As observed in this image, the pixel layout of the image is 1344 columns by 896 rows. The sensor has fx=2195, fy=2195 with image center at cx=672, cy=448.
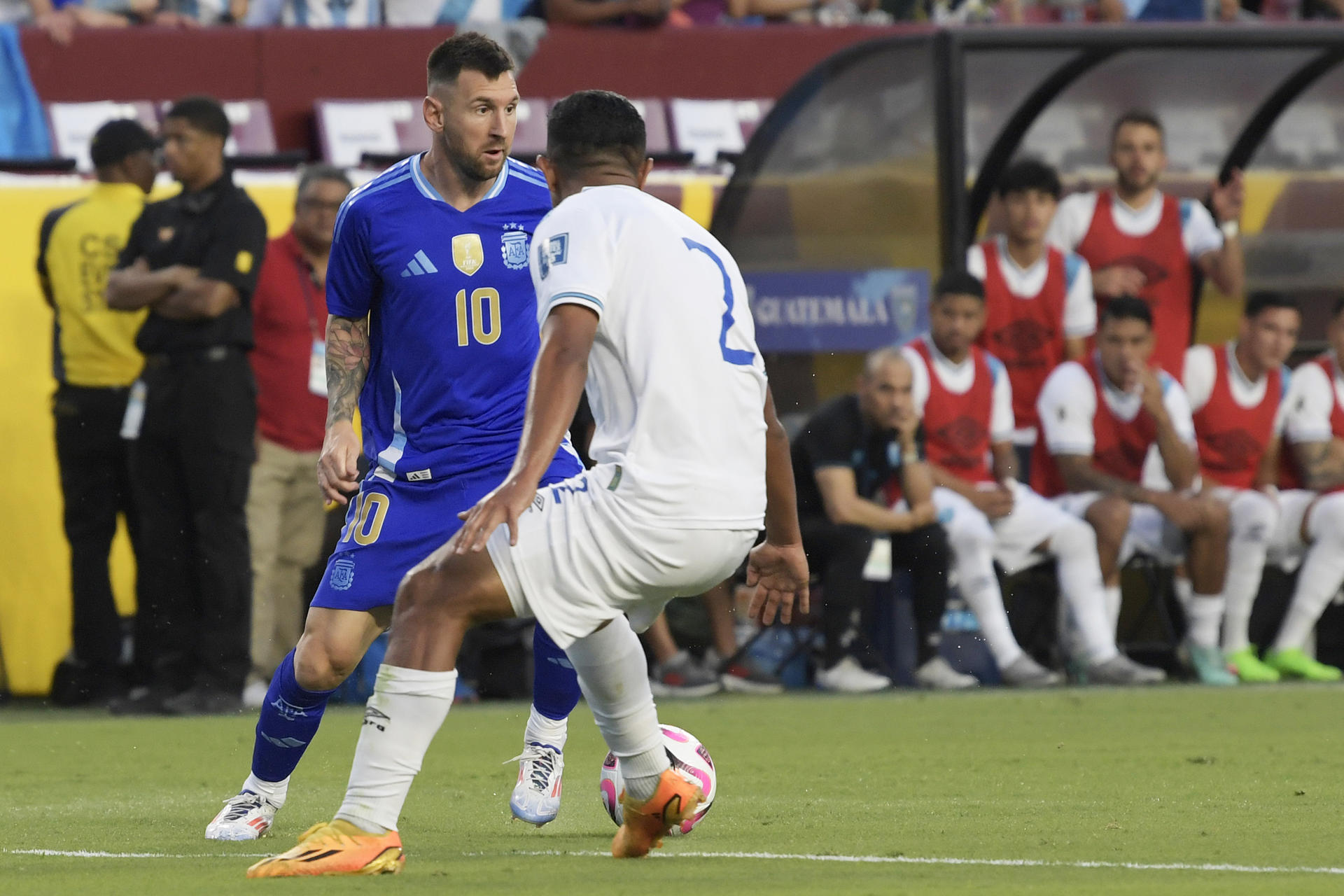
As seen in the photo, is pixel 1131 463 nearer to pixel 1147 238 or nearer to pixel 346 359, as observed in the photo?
pixel 1147 238

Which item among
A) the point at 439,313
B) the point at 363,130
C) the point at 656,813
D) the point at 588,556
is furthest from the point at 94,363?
the point at 588,556

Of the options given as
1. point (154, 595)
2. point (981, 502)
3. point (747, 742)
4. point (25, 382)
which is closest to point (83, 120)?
point (25, 382)

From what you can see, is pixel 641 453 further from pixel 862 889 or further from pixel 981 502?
pixel 981 502

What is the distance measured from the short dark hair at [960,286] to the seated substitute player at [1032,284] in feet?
1.34

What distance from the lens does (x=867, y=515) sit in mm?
10672

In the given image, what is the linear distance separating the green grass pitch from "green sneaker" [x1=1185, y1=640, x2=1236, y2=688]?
0.71 metres

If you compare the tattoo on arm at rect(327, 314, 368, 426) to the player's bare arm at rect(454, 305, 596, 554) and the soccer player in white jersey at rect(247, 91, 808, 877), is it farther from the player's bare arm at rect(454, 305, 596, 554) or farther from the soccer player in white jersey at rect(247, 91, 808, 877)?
the player's bare arm at rect(454, 305, 596, 554)

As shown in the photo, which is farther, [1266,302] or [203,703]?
[1266,302]

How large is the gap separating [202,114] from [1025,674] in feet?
15.5

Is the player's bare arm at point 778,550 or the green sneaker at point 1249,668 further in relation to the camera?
the green sneaker at point 1249,668

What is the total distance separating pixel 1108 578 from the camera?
11141mm

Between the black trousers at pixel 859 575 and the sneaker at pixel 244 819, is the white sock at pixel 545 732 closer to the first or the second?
the sneaker at pixel 244 819

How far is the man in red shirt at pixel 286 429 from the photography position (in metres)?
10.3

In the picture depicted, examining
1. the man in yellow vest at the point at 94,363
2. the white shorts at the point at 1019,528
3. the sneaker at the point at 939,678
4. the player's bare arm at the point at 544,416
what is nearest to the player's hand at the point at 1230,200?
the white shorts at the point at 1019,528
